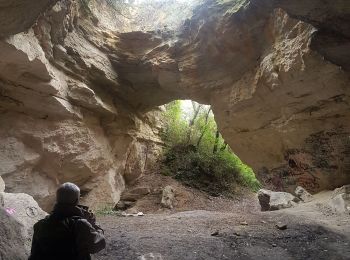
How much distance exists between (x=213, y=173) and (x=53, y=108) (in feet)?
26.5

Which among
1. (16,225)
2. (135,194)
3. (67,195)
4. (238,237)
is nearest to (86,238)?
(67,195)

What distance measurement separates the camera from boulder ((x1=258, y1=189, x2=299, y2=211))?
7.88 meters

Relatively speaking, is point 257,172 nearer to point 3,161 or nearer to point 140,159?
point 140,159

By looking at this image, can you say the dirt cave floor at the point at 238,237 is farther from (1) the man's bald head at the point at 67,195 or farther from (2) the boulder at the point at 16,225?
(1) the man's bald head at the point at 67,195

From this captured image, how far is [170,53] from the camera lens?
942 cm

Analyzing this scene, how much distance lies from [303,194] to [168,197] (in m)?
4.85

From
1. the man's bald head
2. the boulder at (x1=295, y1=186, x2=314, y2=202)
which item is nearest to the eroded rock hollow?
the boulder at (x1=295, y1=186, x2=314, y2=202)

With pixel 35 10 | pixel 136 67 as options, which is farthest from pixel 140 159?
pixel 35 10

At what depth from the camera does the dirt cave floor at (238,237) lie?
4.36m

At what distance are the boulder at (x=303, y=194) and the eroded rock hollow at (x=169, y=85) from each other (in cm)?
21

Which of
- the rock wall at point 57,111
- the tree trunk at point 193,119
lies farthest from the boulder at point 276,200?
the tree trunk at point 193,119

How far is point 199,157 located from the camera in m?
14.2

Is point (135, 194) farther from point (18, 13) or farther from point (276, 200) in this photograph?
point (18, 13)

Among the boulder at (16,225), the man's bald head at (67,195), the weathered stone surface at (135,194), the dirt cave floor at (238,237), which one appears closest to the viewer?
the man's bald head at (67,195)
